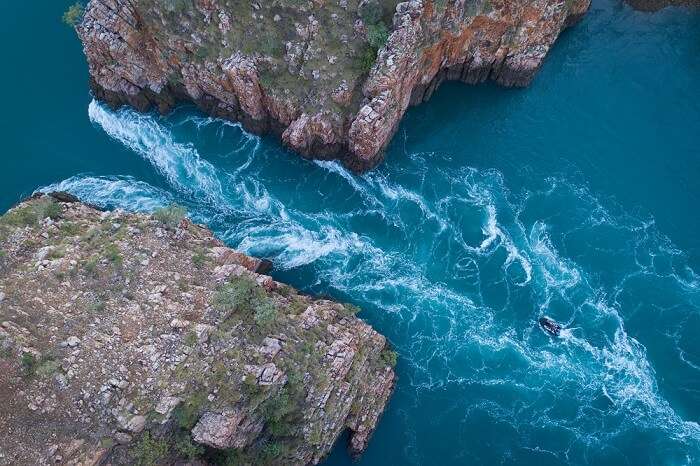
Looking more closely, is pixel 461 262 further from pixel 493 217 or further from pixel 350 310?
pixel 350 310

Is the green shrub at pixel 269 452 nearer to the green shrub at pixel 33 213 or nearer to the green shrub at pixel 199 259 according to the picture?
the green shrub at pixel 199 259

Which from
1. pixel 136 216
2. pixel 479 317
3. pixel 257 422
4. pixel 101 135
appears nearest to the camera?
pixel 257 422

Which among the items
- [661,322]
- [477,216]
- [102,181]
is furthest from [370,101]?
[661,322]

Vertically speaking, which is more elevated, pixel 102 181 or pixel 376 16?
pixel 376 16

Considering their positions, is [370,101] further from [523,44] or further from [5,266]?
[5,266]

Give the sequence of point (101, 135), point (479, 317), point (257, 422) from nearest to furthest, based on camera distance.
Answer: point (257, 422) < point (479, 317) < point (101, 135)

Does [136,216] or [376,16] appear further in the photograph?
[376,16]

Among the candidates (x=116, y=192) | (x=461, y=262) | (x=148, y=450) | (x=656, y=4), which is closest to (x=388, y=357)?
(x=461, y=262)

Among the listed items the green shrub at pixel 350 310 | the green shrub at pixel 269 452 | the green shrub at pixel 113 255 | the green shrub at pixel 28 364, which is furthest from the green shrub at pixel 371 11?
the green shrub at pixel 28 364
